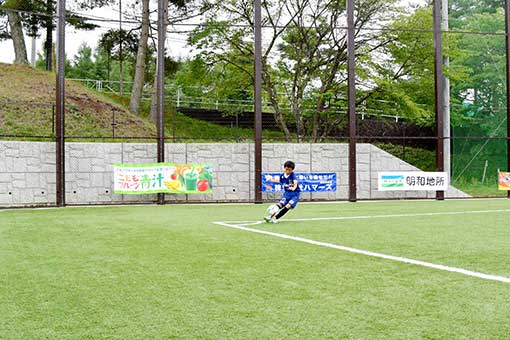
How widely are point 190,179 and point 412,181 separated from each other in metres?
9.19

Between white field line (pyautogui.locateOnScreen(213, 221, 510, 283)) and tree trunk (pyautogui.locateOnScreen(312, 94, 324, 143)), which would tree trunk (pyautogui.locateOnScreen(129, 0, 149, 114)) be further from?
white field line (pyautogui.locateOnScreen(213, 221, 510, 283))

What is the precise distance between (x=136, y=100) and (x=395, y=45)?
46.1 ft

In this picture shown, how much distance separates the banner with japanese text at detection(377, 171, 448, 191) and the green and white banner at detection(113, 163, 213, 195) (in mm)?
7255

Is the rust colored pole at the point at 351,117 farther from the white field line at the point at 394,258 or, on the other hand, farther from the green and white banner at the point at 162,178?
the white field line at the point at 394,258

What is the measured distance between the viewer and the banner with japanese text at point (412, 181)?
2408cm

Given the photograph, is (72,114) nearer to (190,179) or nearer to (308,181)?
(190,179)

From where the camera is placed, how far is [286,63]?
3238cm

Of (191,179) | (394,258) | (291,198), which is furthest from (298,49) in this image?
(394,258)

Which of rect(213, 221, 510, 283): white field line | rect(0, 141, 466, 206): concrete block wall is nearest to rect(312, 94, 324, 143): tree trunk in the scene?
rect(0, 141, 466, 206): concrete block wall

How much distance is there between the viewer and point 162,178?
21.5 metres

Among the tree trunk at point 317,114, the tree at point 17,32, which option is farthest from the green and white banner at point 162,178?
the tree at point 17,32

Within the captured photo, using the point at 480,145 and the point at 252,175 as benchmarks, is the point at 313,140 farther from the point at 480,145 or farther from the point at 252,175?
the point at 480,145

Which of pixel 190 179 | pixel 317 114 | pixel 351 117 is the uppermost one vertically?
pixel 317 114

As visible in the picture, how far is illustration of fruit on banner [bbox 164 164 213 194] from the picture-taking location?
2164 centimetres
